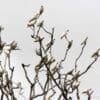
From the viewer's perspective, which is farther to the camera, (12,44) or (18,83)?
(18,83)

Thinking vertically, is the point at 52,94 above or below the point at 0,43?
below

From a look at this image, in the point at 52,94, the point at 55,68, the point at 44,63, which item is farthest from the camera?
the point at 52,94

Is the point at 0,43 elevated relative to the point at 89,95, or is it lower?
elevated

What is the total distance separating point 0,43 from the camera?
127 inches

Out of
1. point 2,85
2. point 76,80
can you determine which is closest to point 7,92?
point 2,85

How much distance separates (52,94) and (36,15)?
3.26ft

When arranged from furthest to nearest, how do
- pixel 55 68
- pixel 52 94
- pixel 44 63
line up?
pixel 52 94, pixel 55 68, pixel 44 63

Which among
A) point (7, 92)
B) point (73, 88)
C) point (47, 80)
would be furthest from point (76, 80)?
point (7, 92)

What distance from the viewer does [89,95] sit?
3379 millimetres

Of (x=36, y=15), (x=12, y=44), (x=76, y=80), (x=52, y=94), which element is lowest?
(x=52, y=94)

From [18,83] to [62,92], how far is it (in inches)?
30.6

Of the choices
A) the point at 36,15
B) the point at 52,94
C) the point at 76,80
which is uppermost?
the point at 36,15

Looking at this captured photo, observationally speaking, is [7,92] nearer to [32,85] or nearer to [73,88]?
[32,85]

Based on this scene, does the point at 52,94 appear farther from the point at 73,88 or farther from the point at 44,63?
the point at 44,63
